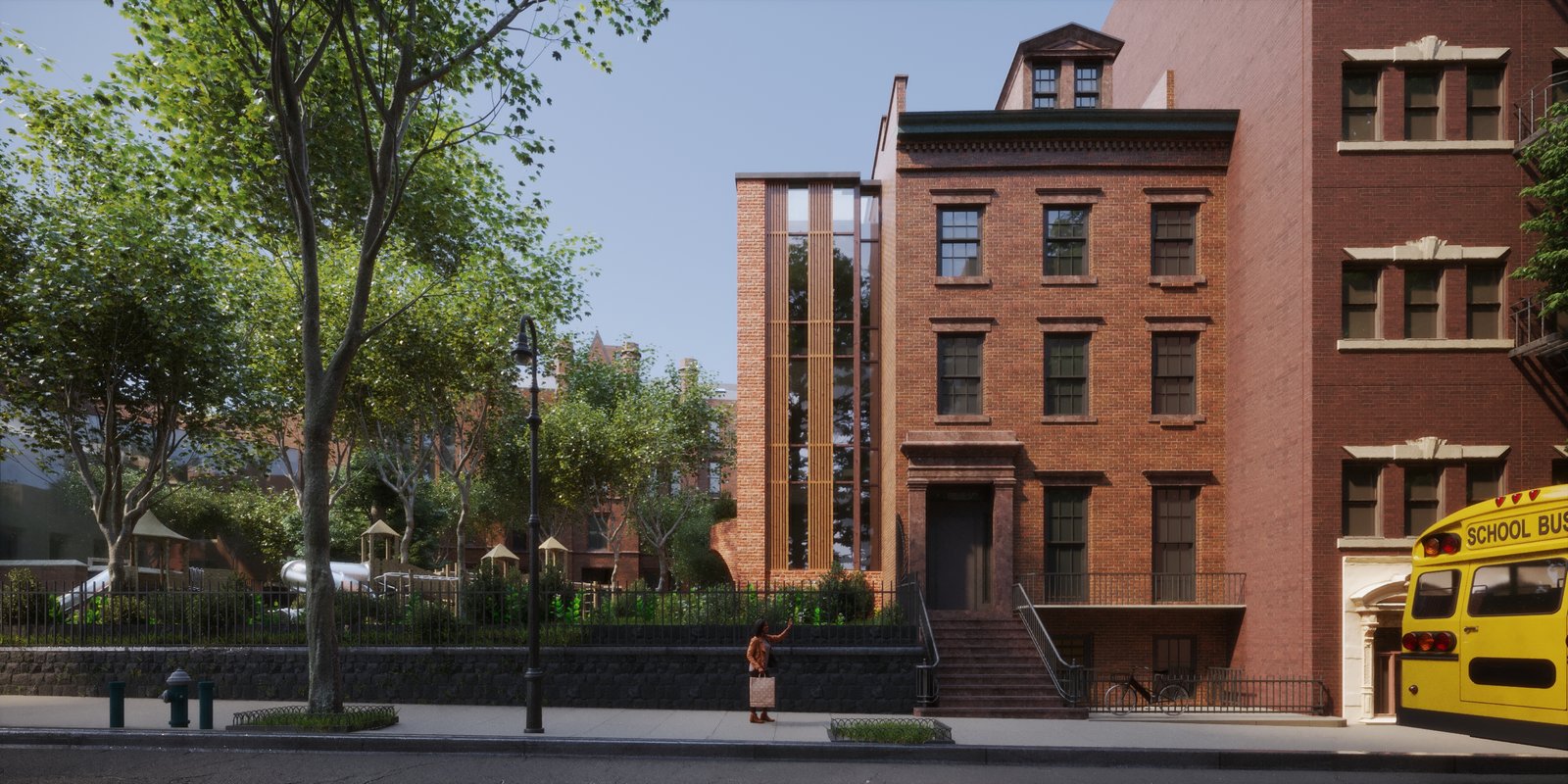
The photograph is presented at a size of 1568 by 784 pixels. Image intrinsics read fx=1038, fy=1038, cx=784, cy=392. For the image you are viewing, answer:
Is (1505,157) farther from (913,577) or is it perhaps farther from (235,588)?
(235,588)

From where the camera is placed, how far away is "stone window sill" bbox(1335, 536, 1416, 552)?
61.1 feet

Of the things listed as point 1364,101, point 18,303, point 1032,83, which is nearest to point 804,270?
point 1032,83

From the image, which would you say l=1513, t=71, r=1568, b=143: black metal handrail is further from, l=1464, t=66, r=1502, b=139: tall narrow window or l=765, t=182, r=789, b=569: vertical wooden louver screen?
l=765, t=182, r=789, b=569: vertical wooden louver screen

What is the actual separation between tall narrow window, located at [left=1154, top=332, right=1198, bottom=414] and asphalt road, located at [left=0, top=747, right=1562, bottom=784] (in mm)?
10381

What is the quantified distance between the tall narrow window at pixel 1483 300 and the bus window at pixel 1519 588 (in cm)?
1004

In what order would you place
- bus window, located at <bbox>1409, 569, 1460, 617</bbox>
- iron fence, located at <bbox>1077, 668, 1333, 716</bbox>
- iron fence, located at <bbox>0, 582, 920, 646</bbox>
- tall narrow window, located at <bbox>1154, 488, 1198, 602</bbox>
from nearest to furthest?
bus window, located at <bbox>1409, 569, 1460, 617</bbox> → iron fence, located at <bbox>0, 582, 920, 646</bbox> → iron fence, located at <bbox>1077, 668, 1333, 716</bbox> → tall narrow window, located at <bbox>1154, 488, 1198, 602</bbox>

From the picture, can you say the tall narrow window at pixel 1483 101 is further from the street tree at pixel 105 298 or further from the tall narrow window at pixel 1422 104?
the street tree at pixel 105 298

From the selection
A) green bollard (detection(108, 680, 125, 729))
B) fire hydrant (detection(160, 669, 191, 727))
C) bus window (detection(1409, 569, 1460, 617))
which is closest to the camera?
bus window (detection(1409, 569, 1460, 617))

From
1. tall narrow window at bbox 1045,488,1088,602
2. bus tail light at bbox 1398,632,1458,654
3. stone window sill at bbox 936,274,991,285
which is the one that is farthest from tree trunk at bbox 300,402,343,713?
bus tail light at bbox 1398,632,1458,654

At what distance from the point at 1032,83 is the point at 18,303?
72.9 ft

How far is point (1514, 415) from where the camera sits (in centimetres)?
1883

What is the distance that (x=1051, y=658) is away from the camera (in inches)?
781

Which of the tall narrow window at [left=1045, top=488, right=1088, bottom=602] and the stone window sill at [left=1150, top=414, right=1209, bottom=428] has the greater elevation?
the stone window sill at [left=1150, top=414, right=1209, bottom=428]

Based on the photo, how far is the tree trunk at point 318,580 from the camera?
14.9 m
